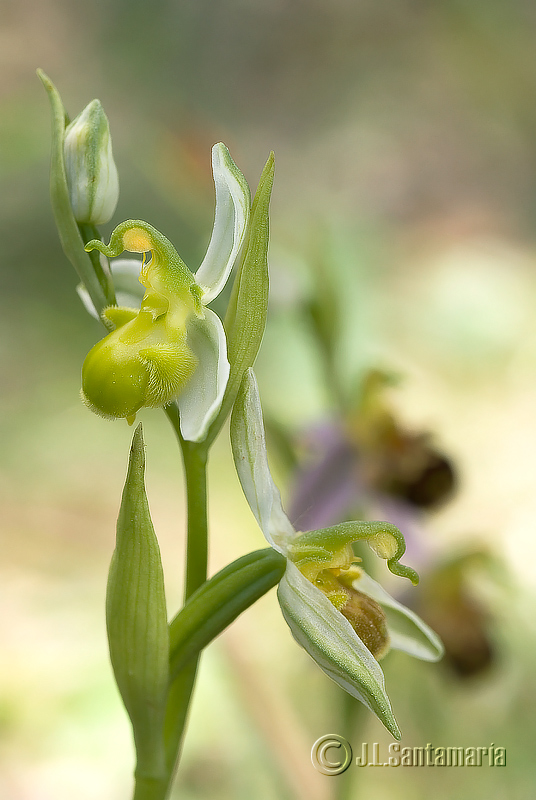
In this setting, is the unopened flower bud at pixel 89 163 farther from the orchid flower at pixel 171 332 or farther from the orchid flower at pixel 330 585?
the orchid flower at pixel 330 585

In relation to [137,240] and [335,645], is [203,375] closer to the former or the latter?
[137,240]

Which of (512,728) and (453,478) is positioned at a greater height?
(453,478)

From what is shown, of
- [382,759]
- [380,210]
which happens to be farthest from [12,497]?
[380,210]

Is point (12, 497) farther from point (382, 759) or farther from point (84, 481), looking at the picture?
point (382, 759)

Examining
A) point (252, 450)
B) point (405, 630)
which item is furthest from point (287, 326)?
point (252, 450)

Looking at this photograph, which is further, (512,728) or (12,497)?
(12,497)

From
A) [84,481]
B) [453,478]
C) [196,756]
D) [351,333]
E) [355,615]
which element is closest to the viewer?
[355,615]
